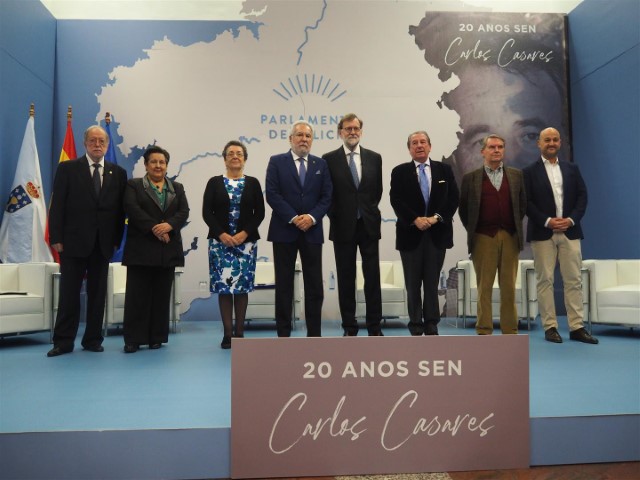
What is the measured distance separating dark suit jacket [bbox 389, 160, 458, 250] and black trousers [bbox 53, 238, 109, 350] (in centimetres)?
186

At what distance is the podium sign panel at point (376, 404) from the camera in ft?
5.44

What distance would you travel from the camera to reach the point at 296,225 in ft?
10.9

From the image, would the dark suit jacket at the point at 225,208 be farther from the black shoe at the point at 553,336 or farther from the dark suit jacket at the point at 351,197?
the black shoe at the point at 553,336

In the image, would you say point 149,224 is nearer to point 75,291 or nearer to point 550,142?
point 75,291

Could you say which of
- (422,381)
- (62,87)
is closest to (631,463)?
(422,381)

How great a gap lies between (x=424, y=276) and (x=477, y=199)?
1.88ft

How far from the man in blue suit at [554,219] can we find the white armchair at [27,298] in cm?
352

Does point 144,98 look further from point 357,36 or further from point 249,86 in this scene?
point 357,36

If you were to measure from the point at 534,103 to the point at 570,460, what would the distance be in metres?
5.34

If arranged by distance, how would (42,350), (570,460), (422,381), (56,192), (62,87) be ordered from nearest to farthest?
(422,381), (570,460), (56,192), (42,350), (62,87)

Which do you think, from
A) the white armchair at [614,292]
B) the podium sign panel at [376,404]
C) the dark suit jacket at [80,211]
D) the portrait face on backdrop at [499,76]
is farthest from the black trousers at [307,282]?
the portrait face on backdrop at [499,76]

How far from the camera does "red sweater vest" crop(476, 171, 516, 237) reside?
3477mm

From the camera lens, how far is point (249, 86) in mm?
6148

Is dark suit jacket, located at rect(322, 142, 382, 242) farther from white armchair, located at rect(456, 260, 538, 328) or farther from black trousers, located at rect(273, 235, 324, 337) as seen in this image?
white armchair, located at rect(456, 260, 538, 328)
